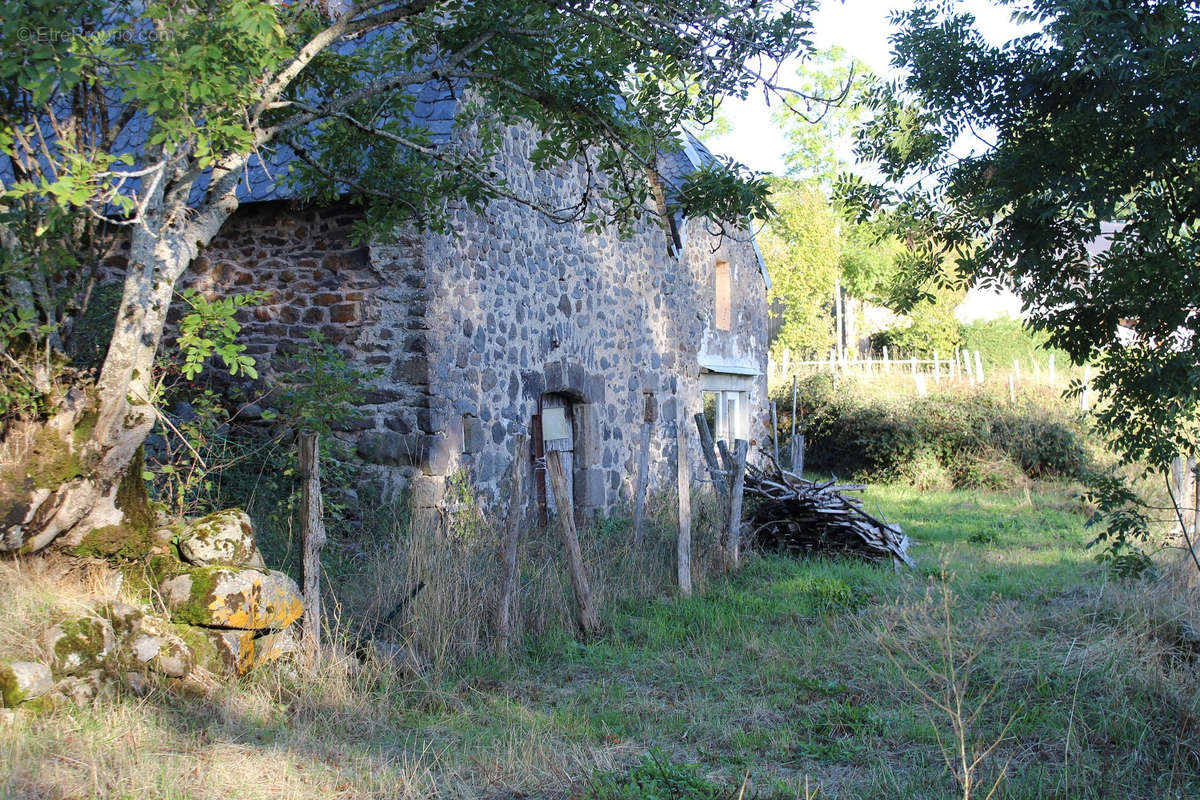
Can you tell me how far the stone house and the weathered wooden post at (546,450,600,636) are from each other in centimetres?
25

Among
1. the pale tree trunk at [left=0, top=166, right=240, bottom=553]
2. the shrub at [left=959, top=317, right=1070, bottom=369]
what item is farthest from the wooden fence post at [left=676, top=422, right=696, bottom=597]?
the shrub at [left=959, top=317, right=1070, bottom=369]

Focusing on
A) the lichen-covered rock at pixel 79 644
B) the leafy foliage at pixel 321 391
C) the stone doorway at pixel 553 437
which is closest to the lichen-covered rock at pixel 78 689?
the lichen-covered rock at pixel 79 644

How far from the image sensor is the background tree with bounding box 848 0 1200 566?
4.56 m

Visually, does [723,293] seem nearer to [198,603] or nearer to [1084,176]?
[1084,176]

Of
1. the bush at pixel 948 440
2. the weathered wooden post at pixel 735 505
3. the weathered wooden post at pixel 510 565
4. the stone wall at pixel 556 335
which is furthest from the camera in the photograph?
the bush at pixel 948 440

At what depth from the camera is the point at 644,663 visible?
6148mm

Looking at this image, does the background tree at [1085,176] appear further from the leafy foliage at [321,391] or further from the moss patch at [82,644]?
Answer: the moss patch at [82,644]

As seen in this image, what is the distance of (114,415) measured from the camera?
5.07 m

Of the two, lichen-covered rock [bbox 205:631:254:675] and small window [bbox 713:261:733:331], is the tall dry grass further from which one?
small window [bbox 713:261:733:331]

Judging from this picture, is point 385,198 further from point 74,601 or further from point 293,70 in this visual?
point 74,601

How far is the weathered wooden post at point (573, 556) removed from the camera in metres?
6.66

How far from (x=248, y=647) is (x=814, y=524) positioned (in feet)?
20.6

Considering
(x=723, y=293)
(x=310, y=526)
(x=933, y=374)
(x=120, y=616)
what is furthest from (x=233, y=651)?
(x=933, y=374)

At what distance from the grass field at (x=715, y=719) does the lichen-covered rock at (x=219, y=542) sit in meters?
0.72
